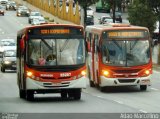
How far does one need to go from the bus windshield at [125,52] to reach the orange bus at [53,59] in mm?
4260

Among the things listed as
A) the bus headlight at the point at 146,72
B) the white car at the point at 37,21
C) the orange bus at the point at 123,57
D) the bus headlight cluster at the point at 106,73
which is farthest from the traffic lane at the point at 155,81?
the white car at the point at 37,21

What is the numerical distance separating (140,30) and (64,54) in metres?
5.82

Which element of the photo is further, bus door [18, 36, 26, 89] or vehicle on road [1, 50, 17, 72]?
vehicle on road [1, 50, 17, 72]

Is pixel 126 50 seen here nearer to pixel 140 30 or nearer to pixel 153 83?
pixel 140 30

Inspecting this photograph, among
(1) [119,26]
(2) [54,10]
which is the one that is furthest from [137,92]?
(2) [54,10]

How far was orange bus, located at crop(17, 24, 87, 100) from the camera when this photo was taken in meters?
25.0

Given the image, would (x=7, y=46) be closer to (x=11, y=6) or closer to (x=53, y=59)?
(x=53, y=59)

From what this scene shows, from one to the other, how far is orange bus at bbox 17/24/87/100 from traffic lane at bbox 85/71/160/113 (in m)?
1.94

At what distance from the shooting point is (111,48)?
2991 cm

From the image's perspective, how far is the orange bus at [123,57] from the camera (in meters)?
29.4

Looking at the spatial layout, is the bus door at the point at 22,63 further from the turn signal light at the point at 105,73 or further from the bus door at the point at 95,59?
Result: the bus door at the point at 95,59

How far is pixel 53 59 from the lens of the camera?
25.2 meters

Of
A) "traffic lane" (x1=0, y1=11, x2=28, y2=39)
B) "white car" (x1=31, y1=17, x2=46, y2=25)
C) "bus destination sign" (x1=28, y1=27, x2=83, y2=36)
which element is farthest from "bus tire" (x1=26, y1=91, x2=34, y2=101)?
"white car" (x1=31, y1=17, x2=46, y2=25)

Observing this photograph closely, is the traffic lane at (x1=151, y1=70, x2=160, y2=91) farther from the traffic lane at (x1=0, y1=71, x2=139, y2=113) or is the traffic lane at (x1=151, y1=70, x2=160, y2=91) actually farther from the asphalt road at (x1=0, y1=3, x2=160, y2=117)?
the traffic lane at (x1=0, y1=71, x2=139, y2=113)
